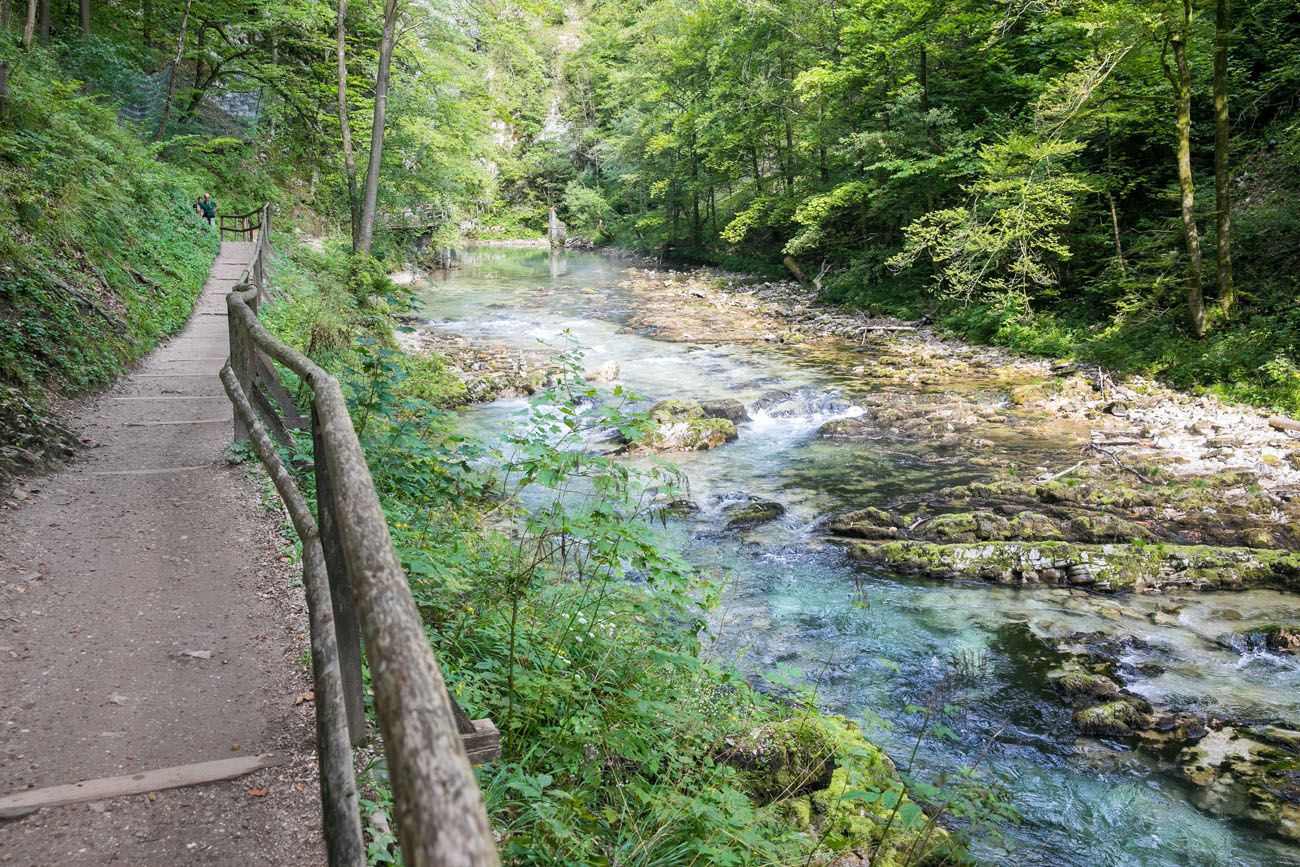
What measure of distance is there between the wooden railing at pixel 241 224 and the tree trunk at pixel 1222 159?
2377 centimetres

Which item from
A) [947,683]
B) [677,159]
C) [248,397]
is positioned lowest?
[947,683]

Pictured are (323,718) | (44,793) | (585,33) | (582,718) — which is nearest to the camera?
(323,718)

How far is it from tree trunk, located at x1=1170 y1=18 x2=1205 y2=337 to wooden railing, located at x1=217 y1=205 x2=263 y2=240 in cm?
2315

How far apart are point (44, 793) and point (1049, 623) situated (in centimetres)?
791

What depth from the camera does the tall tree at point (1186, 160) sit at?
42.4 ft

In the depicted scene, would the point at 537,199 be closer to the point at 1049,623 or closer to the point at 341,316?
the point at 341,316

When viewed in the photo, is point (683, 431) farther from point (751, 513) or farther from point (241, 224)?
point (241, 224)

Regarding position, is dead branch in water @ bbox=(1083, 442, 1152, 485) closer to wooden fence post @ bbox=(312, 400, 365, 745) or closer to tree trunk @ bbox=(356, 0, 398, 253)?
wooden fence post @ bbox=(312, 400, 365, 745)

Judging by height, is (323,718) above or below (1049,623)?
above

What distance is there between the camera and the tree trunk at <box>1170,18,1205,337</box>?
43.3ft

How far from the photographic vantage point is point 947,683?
650 cm

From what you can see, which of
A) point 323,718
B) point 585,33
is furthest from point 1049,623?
point 585,33

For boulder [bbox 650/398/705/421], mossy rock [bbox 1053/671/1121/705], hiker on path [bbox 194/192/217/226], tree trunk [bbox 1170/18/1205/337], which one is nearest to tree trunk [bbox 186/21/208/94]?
hiker on path [bbox 194/192/217/226]

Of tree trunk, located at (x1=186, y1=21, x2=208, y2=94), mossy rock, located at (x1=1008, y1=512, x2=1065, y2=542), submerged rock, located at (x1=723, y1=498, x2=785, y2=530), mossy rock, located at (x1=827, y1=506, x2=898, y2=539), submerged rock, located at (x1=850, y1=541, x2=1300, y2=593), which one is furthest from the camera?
tree trunk, located at (x1=186, y1=21, x2=208, y2=94)
